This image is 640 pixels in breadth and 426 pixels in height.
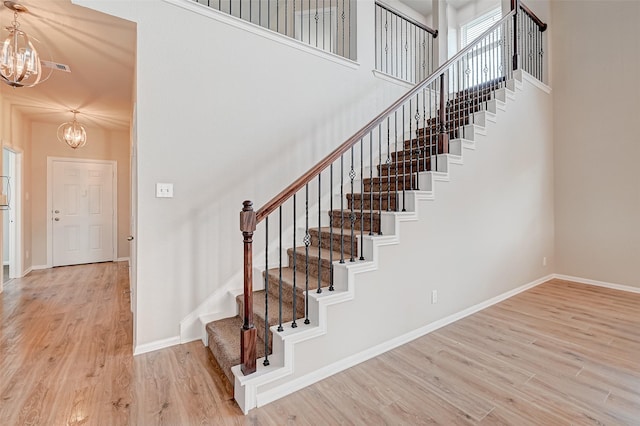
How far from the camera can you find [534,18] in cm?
445

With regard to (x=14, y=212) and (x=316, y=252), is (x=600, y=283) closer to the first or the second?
(x=316, y=252)

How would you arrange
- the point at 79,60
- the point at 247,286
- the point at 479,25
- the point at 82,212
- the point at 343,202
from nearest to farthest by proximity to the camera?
the point at 247,286 → the point at 79,60 → the point at 343,202 → the point at 479,25 → the point at 82,212

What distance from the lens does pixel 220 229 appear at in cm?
287

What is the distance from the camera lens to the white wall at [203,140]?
8.29 ft

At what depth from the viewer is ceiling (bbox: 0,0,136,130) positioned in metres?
2.46

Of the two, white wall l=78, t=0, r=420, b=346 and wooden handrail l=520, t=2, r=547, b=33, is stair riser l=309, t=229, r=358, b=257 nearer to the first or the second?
white wall l=78, t=0, r=420, b=346

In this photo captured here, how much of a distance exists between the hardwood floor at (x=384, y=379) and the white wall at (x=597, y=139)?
128 centimetres

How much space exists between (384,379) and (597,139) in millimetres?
4522

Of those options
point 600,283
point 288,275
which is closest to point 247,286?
point 288,275

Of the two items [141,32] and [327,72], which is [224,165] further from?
[327,72]

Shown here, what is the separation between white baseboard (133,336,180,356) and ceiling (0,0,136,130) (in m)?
2.59

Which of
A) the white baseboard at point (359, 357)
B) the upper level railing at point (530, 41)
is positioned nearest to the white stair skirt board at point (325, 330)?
the white baseboard at point (359, 357)

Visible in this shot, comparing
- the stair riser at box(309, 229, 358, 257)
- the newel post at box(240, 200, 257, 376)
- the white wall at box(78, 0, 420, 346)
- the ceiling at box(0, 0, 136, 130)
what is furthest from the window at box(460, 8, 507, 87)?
the ceiling at box(0, 0, 136, 130)

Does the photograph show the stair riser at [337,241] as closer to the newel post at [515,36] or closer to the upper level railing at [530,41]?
the newel post at [515,36]
